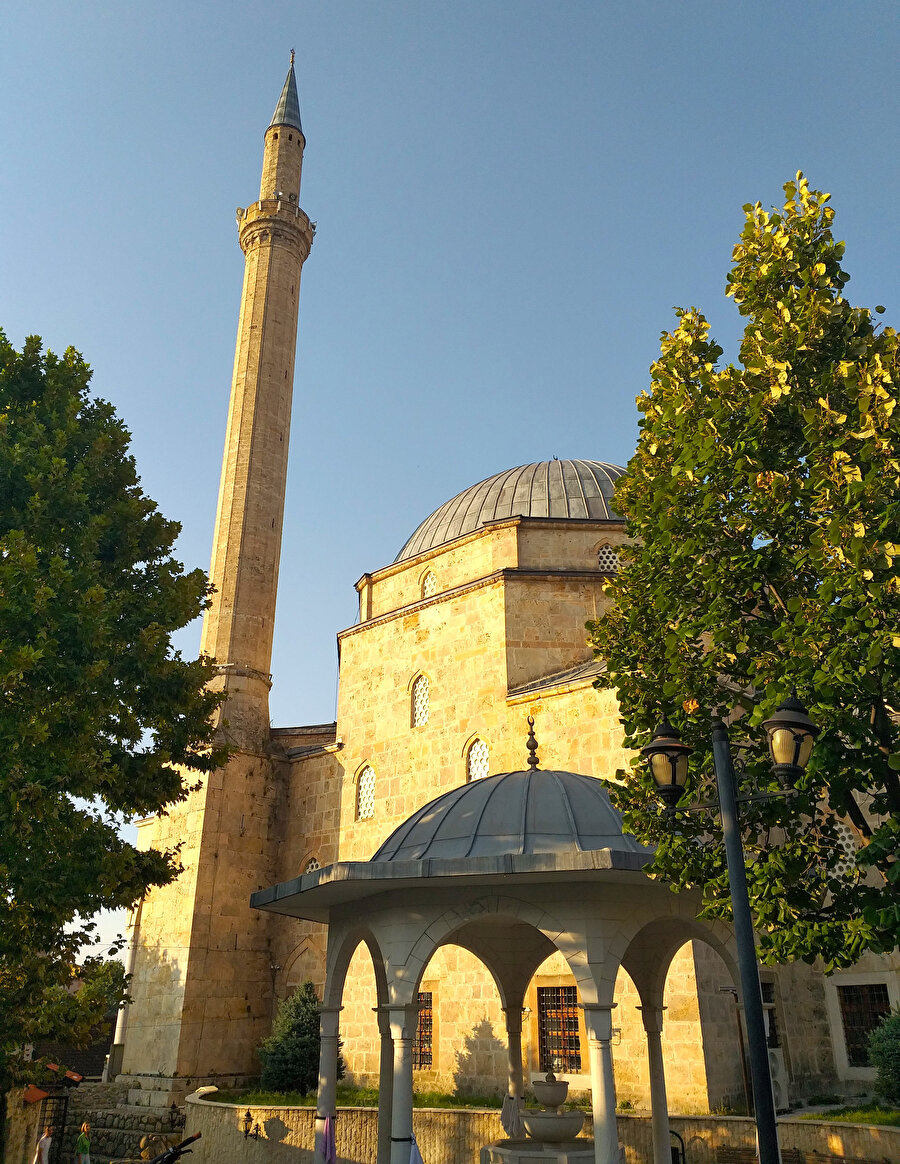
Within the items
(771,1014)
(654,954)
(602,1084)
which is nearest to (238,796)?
(771,1014)

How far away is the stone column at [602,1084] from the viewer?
682 centimetres

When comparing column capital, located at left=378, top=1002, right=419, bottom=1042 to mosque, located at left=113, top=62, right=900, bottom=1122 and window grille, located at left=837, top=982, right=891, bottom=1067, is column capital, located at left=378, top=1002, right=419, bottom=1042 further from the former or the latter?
window grille, located at left=837, top=982, right=891, bottom=1067

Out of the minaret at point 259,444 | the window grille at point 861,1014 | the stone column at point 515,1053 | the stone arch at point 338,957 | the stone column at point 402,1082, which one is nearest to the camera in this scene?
the stone column at point 402,1082

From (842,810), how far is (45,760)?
20.4 feet

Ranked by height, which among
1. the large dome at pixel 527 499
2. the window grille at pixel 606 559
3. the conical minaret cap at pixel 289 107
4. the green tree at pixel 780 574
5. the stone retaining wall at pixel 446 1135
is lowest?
the stone retaining wall at pixel 446 1135

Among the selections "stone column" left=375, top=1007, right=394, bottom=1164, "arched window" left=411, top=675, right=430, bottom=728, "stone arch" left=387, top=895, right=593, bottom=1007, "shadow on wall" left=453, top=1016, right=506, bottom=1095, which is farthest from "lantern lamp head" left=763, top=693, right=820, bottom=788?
"arched window" left=411, top=675, right=430, bottom=728

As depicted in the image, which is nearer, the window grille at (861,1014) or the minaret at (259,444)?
the window grille at (861,1014)

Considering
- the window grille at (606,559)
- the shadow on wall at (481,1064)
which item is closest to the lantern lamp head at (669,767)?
the shadow on wall at (481,1064)

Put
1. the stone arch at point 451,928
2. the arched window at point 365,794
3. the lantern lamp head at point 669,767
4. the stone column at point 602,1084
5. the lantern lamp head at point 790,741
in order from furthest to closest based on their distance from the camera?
the arched window at point 365,794
the stone arch at point 451,928
the stone column at point 602,1084
the lantern lamp head at point 669,767
the lantern lamp head at point 790,741

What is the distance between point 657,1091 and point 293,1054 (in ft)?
A: 27.4

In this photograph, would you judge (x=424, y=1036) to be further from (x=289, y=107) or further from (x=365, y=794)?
(x=289, y=107)

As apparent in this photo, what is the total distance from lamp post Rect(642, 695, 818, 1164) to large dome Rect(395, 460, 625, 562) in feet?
45.2

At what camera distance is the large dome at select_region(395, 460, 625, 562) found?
20109 mm

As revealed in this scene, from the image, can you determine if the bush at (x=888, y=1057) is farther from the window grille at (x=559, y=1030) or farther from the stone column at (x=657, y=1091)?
the window grille at (x=559, y=1030)
